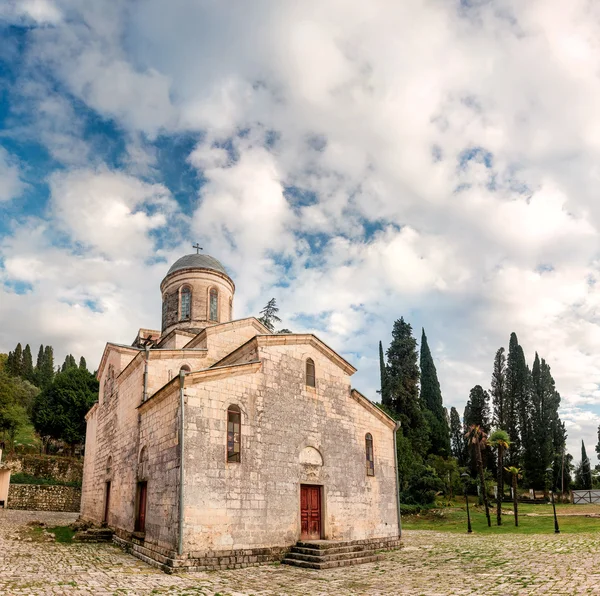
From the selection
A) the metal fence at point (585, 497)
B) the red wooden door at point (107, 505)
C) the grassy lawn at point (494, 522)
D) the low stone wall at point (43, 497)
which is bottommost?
the metal fence at point (585, 497)

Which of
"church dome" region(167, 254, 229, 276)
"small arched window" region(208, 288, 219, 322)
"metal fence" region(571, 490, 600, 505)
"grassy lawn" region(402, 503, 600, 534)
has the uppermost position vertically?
"church dome" region(167, 254, 229, 276)

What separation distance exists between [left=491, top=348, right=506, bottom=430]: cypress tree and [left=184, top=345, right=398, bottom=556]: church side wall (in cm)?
4231

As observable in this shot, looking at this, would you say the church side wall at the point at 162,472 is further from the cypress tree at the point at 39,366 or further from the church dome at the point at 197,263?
the cypress tree at the point at 39,366

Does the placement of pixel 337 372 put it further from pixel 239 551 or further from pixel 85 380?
pixel 85 380

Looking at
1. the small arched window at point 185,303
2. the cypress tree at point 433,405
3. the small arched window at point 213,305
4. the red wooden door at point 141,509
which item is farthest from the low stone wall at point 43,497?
the cypress tree at point 433,405

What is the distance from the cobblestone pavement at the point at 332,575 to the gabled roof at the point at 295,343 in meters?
6.54

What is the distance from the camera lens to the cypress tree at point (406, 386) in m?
46.0

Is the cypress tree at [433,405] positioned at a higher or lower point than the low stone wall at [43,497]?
higher

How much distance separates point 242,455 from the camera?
1474cm

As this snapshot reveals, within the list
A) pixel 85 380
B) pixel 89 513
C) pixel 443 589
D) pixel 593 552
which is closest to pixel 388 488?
pixel 593 552

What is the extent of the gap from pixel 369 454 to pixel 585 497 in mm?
39880

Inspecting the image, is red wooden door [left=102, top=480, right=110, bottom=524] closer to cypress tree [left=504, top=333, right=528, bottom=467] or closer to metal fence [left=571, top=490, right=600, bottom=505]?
metal fence [left=571, top=490, right=600, bottom=505]

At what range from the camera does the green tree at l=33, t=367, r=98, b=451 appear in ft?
148

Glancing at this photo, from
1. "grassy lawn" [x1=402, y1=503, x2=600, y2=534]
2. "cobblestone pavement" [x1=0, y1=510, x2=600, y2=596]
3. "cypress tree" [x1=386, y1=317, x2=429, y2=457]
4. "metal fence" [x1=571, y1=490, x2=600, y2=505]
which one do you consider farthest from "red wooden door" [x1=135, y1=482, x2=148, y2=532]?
"metal fence" [x1=571, y1=490, x2=600, y2=505]
